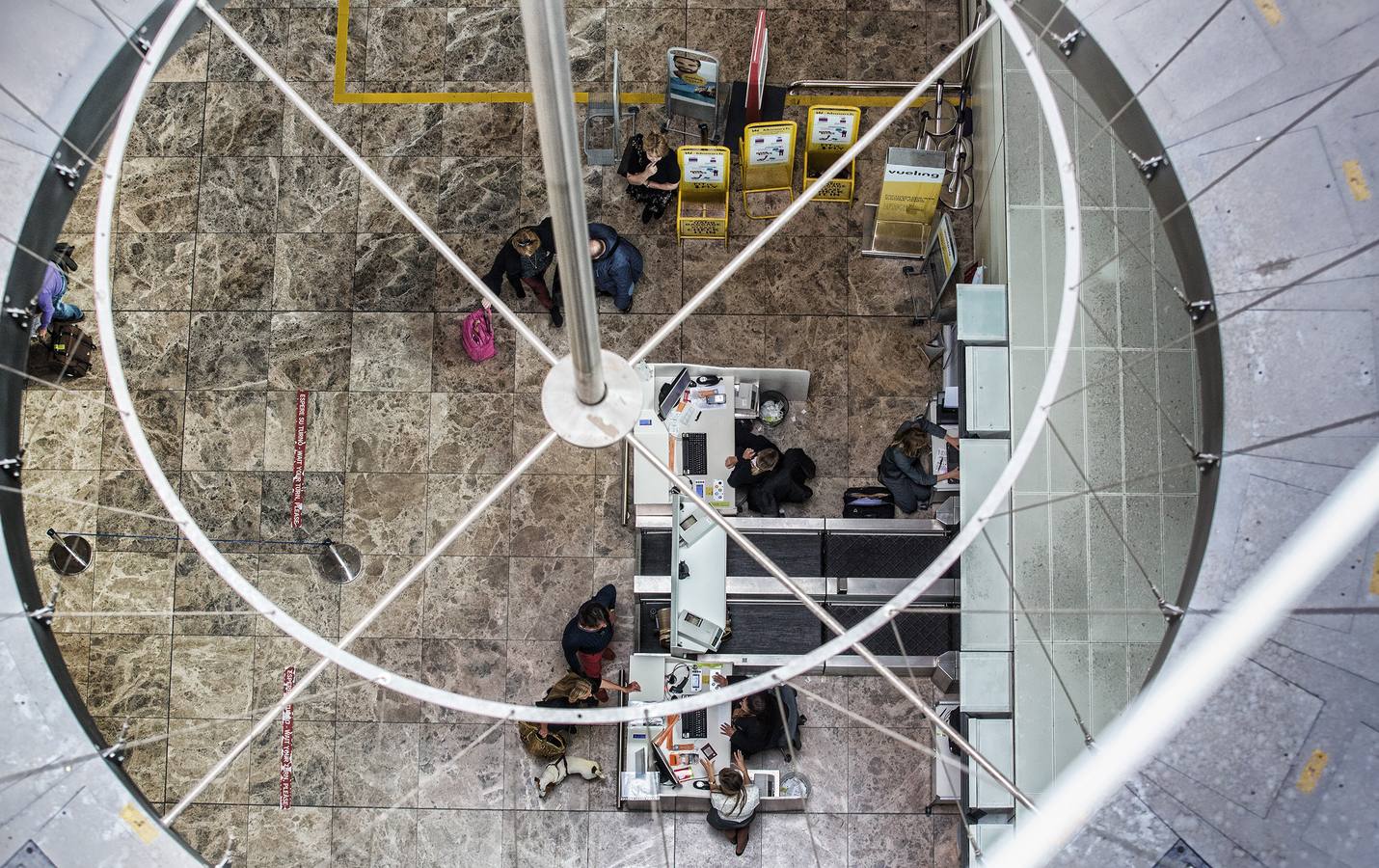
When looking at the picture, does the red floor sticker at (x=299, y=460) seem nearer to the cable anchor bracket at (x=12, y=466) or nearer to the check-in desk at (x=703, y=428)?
the check-in desk at (x=703, y=428)

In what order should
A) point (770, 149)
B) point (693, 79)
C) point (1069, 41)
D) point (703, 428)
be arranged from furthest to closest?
point (693, 79) < point (770, 149) < point (703, 428) < point (1069, 41)

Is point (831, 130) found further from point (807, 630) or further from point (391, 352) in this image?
point (391, 352)

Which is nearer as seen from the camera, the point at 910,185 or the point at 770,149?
the point at 910,185

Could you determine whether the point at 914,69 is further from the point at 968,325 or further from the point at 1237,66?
the point at 1237,66

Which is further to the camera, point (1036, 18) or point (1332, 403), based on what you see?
point (1036, 18)

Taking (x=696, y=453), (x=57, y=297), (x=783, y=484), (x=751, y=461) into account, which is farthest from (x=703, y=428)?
(x=57, y=297)

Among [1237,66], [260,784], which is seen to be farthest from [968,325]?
[260,784]

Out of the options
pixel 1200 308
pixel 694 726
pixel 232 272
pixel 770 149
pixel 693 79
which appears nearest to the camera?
pixel 1200 308
